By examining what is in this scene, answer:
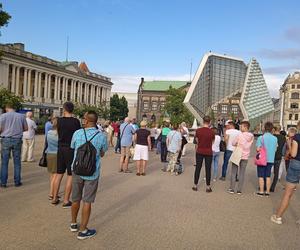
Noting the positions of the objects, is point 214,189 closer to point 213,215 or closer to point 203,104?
point 213,215

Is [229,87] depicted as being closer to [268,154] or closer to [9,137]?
[268,154]

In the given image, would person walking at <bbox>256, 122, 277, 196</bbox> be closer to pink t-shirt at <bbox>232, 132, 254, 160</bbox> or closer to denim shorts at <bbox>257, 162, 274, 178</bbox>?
denim shorts at <bbox>257, 162, 274, 178</bbox>

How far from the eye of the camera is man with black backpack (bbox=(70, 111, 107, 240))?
4984mm

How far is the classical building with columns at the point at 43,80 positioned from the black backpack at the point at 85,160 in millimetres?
54779

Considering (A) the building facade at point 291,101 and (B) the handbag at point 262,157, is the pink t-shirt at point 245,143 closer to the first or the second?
(B) the handbag at point 262,157

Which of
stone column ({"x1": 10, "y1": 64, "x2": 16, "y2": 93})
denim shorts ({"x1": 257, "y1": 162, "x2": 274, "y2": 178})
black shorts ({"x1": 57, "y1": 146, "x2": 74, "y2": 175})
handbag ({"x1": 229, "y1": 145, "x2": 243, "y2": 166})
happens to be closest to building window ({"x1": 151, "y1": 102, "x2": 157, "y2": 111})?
stone column ({"x1": 10, "y1": 64, "x2": 16, "y2": 93})

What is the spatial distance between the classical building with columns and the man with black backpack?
54.6 m

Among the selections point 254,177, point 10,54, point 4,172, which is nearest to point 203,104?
point 254,177

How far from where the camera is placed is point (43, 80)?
254 ft

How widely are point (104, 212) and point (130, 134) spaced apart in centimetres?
549

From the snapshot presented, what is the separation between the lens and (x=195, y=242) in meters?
5.05

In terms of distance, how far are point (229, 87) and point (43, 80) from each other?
1986 inches

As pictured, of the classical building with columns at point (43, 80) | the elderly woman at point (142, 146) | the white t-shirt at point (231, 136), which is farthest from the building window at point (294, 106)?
the elderly woman at point (142, 146)

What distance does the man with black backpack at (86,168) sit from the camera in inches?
196
